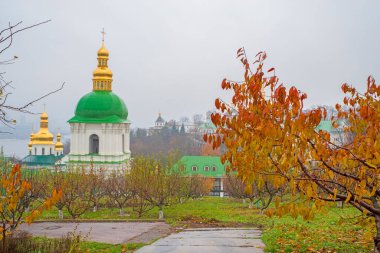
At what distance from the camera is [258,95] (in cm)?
485

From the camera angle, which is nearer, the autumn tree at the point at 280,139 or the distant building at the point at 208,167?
the autumn tree at the point at 280,139

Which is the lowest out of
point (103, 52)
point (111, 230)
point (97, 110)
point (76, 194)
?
point (111, 230)

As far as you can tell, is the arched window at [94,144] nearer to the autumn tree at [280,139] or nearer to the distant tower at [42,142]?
the distant tower at [42,142]

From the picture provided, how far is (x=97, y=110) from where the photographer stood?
38.5m

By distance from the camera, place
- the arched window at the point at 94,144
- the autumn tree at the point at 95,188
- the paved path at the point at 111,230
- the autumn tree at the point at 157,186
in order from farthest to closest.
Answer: the arched window at the point at 94,144 → the autumn tree at the point at 95,188 → the autumn tree at the point at 157,186 → the paved path at the point at 111,230

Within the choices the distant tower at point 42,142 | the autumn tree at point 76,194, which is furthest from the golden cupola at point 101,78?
the distant tower at point 42,142

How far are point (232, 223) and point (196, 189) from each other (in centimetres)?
1598

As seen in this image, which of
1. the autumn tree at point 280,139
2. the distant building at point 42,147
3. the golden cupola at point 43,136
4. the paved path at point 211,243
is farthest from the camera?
the golden cupola at point 43,136

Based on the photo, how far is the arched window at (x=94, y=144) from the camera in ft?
130

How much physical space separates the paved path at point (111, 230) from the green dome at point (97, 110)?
21237mm

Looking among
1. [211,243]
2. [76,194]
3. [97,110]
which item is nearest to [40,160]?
[97,110]

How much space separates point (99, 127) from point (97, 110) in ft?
4.53

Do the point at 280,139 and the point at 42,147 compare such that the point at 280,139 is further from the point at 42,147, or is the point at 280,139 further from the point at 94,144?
the point at 42,147

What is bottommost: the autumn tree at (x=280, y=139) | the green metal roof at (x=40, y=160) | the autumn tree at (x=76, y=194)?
the autumn tree at (x=76, y=194)
